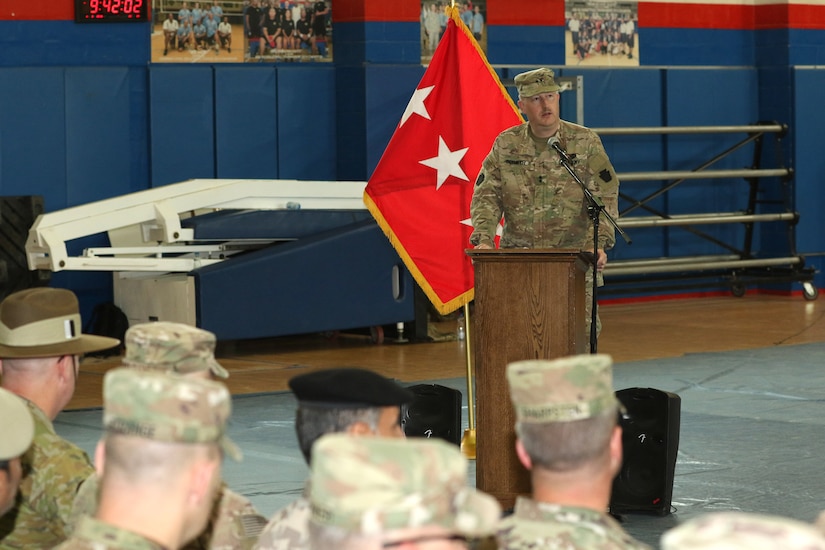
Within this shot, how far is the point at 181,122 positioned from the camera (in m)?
11.1

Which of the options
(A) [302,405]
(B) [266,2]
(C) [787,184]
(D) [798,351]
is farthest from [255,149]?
(A) [302,405]

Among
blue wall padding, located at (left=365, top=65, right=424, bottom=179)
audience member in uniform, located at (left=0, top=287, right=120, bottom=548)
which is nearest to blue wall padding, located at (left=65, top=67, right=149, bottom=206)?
blue wall padding, located at (left=365, top=65, right=424, bottom=179)

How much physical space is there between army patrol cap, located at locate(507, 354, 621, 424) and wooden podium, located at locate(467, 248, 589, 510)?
8.36ft

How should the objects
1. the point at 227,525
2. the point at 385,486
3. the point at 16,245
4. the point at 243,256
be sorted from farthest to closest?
1. the point at 243,256
2. the point at 16,245
3. the point at 227,525
4. the point at 385,486

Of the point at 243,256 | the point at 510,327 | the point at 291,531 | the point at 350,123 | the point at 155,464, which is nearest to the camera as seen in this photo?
the point at 155,464

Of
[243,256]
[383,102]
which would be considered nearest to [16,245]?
[243,256]

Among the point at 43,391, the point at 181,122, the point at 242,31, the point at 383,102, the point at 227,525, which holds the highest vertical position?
the point at 242,31

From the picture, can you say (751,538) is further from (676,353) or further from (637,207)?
(637,207)

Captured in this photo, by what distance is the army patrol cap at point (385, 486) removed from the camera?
1.78 meters

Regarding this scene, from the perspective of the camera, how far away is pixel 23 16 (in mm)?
10453

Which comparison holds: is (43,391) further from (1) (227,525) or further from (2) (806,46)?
(2) (806,46)

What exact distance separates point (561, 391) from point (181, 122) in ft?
29.2

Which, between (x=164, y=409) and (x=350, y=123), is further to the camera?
(x=350, y=123)

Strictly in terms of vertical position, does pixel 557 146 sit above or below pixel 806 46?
below
